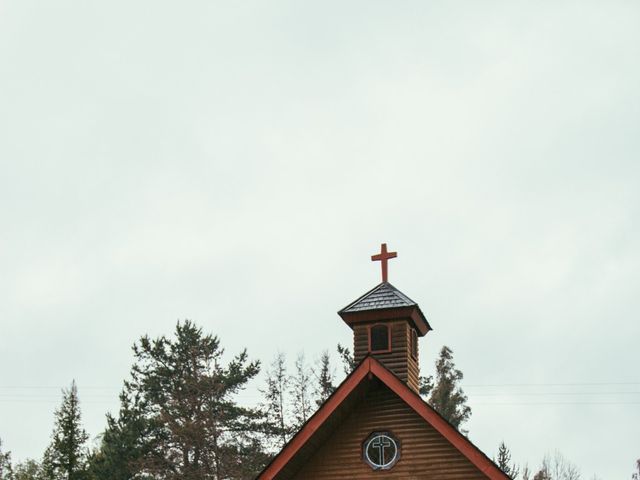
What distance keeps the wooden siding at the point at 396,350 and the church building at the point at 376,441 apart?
1886mm

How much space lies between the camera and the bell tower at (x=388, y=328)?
1036 inches

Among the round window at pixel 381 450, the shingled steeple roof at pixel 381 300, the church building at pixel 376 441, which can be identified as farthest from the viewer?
the shingled steeple roof at pixel 381 300

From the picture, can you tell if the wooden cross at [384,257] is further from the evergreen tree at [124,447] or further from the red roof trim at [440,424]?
the evergreen tree at [124,447]

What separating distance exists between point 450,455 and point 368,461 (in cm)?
207

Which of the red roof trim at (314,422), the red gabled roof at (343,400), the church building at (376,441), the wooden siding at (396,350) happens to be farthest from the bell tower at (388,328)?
the red roof trim at (314,422)

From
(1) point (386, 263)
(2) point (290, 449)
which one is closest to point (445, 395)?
(1) point (386, 263)

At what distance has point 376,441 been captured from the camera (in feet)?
78.2

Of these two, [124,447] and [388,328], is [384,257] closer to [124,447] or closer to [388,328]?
[388,328]

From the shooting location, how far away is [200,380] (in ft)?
177

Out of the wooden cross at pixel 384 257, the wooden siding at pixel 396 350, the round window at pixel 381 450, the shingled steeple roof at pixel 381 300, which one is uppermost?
the wooden cross at pixel 384 257

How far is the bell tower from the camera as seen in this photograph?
26.3 meters

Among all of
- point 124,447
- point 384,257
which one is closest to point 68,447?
point 124,447

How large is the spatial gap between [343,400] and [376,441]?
158 cm

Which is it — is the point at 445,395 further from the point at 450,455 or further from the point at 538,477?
the point at 450,455
